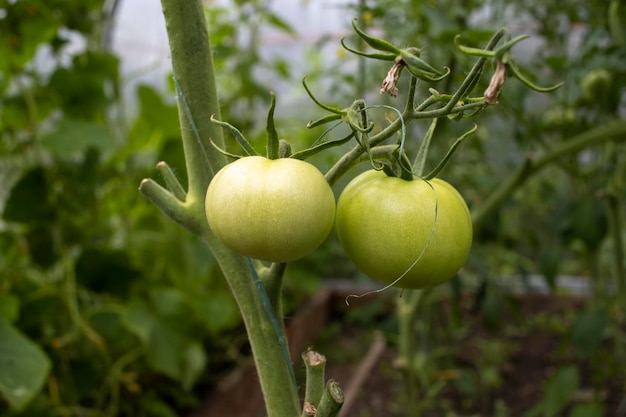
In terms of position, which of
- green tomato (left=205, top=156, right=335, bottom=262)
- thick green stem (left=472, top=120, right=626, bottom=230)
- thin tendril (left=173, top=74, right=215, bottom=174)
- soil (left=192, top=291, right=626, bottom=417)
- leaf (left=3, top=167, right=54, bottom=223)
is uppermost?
thin tendril (left=173, top=74, right=215, bottom=174)

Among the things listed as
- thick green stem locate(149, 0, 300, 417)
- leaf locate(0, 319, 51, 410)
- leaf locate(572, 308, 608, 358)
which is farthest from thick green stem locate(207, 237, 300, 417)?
leaf locate(572, 308, 608, 358)

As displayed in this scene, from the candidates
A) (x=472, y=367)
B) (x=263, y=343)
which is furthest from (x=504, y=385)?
(x=263, y=343)

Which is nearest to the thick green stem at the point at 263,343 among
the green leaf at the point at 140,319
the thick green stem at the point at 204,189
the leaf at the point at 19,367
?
the thick green stem at the point at 204,189

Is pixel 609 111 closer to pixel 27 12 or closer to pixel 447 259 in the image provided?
pixel 447 259

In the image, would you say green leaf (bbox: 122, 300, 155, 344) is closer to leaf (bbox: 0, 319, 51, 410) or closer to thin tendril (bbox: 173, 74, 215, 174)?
leaf (bbox: 0, 319, 51, 410)

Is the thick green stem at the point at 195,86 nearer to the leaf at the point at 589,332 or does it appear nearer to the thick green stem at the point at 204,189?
the thick green stem at the point at 204,189

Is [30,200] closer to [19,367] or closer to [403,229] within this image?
[19,367]

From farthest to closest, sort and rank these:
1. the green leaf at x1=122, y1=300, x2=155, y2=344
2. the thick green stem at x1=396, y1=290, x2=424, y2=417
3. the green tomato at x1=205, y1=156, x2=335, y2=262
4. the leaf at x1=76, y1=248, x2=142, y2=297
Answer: the leaf at x1=76, y1=248, x2=142, y2=297
the green leaf at x1=122, y1=300, x2=155, y2=344
the thick green stem at x1=396, y1=290, x2=424, y2=417
the green tomato at x1=205, y1=156, x2=335, y2=262
